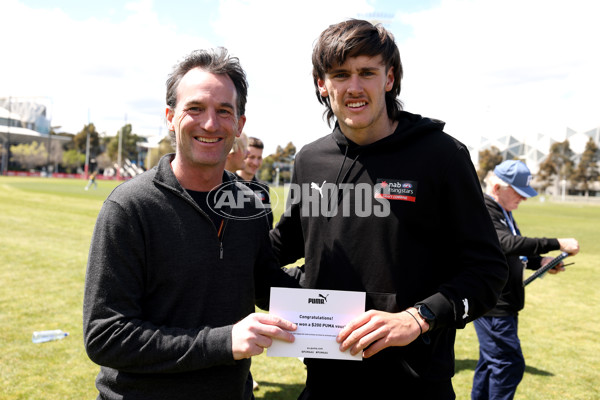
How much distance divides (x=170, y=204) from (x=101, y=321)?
1.82 ft

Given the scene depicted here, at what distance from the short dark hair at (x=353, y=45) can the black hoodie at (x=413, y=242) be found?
0.38 meters

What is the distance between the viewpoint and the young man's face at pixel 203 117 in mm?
2129

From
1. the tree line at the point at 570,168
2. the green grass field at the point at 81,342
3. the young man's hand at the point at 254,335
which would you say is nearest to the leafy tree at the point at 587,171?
the tree line at the point at 570,168

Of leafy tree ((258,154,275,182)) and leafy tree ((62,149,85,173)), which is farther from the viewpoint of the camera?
leafy tree ((62,149,85,173))

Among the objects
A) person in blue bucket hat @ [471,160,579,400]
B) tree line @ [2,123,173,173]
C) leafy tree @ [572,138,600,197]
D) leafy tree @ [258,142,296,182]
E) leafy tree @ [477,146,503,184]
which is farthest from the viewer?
leafy tree @ [477,146,503,184]

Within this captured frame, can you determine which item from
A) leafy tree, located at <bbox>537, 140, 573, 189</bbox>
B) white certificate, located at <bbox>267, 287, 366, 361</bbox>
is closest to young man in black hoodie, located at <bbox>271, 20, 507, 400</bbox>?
white certificate, located at <bbox>267, 287, 366, 361</bbox>

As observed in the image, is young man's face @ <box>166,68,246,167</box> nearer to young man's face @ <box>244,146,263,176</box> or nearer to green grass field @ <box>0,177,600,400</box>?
green grass field @ <box>0,177,600,400</box>

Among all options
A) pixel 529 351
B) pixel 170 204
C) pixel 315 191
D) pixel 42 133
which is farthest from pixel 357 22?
pixel 42 133

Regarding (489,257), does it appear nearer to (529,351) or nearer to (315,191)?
(315,191)

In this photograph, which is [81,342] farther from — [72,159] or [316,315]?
[72,159]

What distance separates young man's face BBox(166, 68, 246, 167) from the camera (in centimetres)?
213

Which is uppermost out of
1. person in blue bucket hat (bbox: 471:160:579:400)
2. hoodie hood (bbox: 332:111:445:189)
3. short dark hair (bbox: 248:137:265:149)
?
short dark hair (bbox: 248:137:265:149)

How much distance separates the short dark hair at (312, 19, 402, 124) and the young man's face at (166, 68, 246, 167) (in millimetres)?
536

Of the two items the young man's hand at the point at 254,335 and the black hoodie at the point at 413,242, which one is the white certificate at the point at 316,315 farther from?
the black hoodie at the point at 413,242
